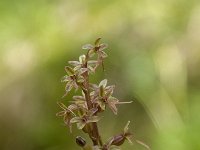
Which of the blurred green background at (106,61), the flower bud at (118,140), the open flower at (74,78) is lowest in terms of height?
the blurred green background at (106,61)

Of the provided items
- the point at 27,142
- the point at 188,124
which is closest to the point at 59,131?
the point at 27,142

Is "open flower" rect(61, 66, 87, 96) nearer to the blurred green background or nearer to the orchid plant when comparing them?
the orchid plant

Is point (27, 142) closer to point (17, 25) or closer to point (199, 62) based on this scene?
point (17, 25)

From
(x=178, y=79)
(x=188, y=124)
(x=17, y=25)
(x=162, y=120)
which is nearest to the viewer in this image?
(x=188, y=124)

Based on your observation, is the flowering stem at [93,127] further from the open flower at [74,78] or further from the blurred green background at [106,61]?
the blurred green background at [106,61]

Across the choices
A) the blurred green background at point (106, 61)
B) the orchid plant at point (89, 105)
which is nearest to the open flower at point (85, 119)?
the orchid plant at point (89, 105)

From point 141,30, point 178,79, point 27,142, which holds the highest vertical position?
point 141,30

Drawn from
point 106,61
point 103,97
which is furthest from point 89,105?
point 106,61
